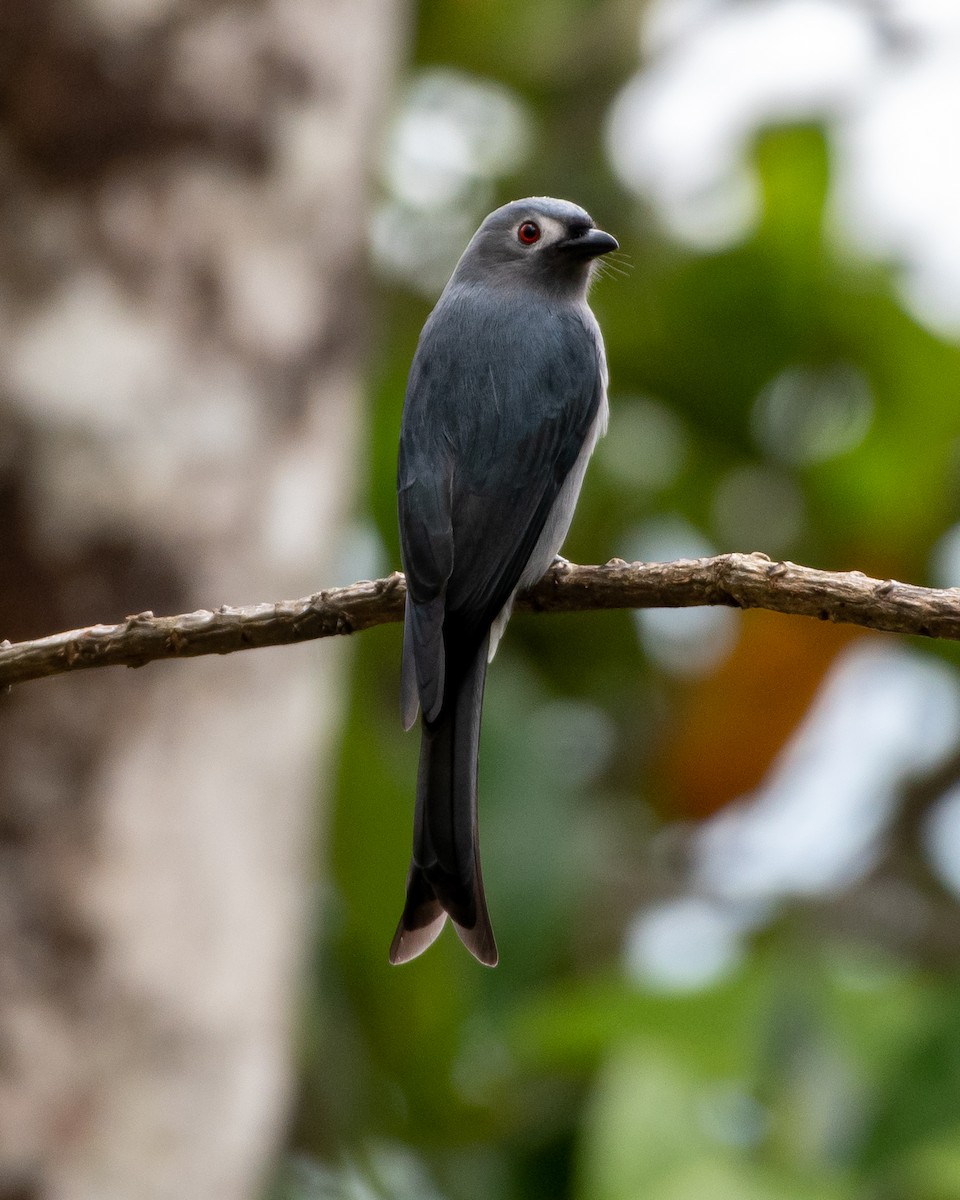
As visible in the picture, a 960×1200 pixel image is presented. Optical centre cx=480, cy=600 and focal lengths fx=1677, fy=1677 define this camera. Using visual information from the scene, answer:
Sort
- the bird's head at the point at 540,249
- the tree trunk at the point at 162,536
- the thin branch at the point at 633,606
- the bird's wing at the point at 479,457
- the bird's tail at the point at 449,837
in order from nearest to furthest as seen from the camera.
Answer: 1. the thin branch at the point at 633,606
2. the bird's tail at the point at 449,837
3. the bird's wing at the point at 479,457
4. the tree trunk at the point at 162,536
5. the bird's head at the point at 540,249

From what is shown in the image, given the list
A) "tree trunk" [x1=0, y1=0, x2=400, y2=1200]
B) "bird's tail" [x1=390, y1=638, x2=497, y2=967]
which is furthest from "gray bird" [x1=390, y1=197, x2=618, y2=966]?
"tree trunk" [x1=0, y1=0, x2=400, y2=1200]

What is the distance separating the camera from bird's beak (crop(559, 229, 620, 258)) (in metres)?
3.84

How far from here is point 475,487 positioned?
329cm

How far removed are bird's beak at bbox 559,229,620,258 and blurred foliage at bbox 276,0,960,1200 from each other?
55 cm

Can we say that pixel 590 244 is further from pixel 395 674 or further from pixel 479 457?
pixel 395 674

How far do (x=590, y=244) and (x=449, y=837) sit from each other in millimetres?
1560

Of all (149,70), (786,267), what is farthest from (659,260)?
(149,70)

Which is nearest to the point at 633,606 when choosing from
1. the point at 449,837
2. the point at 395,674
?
the point at 449,837

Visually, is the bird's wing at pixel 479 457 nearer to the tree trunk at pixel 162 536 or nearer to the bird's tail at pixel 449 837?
the bird's tail at pixel 449 837

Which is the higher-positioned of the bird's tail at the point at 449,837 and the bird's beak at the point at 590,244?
the bird's beak at the point at 590,244

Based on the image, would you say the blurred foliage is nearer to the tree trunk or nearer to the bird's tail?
the tree trunk

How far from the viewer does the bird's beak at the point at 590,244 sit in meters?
3.84

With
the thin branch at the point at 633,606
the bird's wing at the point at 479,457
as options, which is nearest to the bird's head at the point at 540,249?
the bird's wing at the point at 479,457

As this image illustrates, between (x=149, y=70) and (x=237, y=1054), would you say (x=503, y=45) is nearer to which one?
(x=149, y=70)
